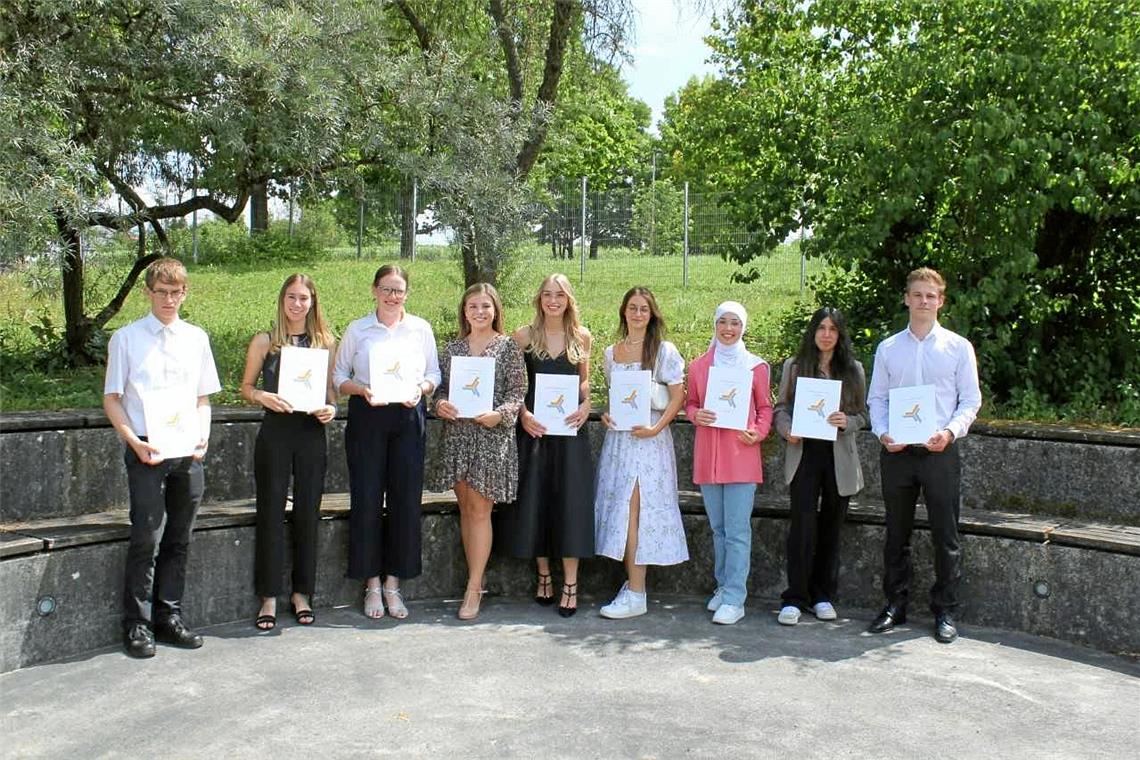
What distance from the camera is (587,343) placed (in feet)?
23.2

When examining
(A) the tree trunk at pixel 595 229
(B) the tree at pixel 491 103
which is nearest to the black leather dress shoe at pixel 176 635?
(B) the tree at pixel 491 103

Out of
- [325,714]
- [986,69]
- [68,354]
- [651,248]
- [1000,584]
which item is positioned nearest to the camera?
[325,714]

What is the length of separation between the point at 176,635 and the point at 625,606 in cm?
249

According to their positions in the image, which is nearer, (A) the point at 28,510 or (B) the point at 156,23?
(A) the point at 28,510

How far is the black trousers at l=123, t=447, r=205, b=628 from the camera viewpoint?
6.04 meters

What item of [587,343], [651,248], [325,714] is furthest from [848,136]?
[651,248]

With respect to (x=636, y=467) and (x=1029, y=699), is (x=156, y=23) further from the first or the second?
(x=1029, y=699)

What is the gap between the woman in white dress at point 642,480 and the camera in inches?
275

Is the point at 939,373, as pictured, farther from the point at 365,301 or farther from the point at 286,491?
the point at 365,301

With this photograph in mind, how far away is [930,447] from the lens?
6383 mm

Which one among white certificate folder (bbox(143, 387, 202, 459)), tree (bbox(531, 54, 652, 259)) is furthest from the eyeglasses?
tree (bbox(531, 54, 652, 259))

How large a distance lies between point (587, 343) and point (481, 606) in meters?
1.71

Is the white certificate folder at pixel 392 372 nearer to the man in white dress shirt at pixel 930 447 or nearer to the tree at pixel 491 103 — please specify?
the man in white dress shirt at pixel 930 447

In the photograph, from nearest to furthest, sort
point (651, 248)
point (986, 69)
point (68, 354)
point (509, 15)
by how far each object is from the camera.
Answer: point (986, 69), point (68, 354), point (509, 15), point (651, 248)
